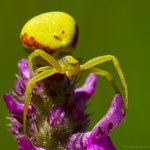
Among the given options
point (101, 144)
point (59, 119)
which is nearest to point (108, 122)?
point (101, 144)

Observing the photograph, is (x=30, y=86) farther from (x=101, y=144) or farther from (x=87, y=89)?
(x=87, y=89)

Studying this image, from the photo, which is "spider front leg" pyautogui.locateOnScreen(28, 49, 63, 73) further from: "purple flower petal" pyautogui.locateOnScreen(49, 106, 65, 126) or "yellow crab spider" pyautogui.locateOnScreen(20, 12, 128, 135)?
"purple flower petal" pyautogui.locateOnScreen(49, 106, 65, 126)

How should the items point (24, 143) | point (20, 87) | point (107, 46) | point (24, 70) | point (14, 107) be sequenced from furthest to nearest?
point (107, 46)
point (24, 70)
point (20, 87)
point (14, 107)
point (24, 143)

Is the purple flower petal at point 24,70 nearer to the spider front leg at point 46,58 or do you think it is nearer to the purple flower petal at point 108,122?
the spider front leg at point 46,58

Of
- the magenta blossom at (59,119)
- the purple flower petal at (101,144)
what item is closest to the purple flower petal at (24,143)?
the magenta blossom at (59,119)

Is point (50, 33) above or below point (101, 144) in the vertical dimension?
above

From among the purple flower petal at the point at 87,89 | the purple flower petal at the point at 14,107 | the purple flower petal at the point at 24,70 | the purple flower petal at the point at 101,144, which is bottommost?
the purple flower petal at the point at 101,144

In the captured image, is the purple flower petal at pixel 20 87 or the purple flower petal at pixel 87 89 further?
the purple flower petal at pixel 87 89
